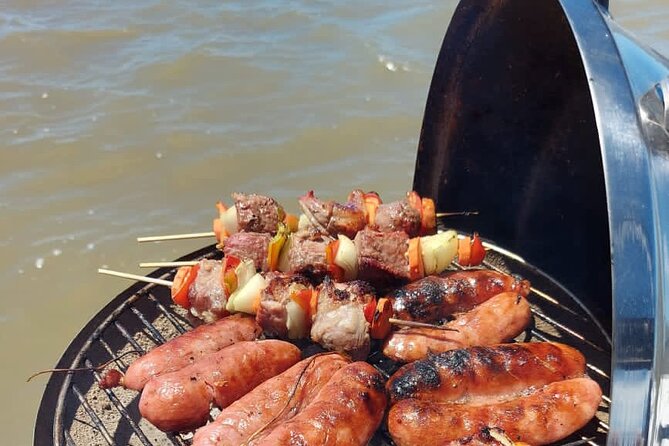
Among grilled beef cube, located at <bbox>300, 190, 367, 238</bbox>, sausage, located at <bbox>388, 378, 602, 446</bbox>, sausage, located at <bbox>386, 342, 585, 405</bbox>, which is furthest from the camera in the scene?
grilled beef cube, located at <bbox>300, 190, 367, 238</bbox>

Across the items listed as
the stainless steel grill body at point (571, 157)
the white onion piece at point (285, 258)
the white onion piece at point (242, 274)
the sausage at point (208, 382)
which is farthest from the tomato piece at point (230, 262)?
the stainless steel grill body at point (571, 157)

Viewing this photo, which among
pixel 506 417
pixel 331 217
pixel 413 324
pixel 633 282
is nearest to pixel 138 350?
pixel 331 217

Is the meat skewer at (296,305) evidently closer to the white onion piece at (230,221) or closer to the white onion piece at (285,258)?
the white onion piece at (285,258)

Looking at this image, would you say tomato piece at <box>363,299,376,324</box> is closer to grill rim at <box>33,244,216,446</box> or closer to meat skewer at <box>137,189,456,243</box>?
meat skewer at <box>137,189,456,243</box>

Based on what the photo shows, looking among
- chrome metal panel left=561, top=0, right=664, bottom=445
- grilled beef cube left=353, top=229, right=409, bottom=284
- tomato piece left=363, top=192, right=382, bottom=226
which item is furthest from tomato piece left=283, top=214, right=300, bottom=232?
chrome metal panel left=561, top=0, right=664, bottom=445

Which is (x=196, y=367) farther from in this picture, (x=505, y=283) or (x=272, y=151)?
(x=272, y=151)

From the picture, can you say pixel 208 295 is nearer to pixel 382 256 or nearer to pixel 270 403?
pixel 270 403
